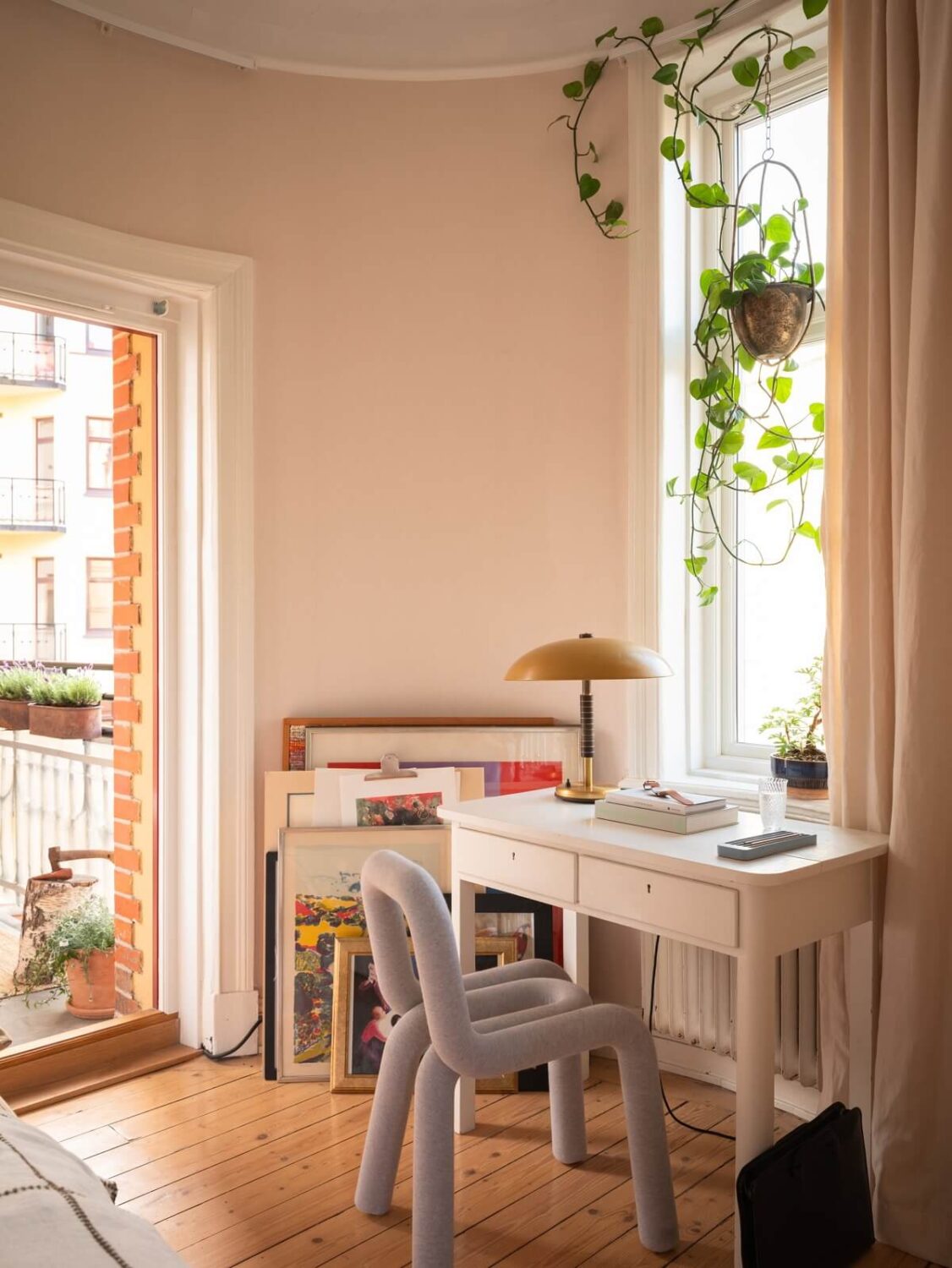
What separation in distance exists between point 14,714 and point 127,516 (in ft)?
2.02

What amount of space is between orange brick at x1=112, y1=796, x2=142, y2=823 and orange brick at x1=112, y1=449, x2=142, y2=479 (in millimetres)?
887

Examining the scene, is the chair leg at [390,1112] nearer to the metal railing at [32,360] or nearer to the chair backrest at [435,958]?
the chair backrest at [435,958]

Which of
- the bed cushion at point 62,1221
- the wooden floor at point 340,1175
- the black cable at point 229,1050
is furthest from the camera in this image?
the black cable at point 229,1050

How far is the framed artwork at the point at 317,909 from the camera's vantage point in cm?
267

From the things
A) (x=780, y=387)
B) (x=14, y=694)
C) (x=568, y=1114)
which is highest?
(x=780, y=387)

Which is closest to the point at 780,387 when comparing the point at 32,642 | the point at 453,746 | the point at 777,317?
the point at 777,317

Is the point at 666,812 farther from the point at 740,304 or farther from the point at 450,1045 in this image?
the point at 740,304

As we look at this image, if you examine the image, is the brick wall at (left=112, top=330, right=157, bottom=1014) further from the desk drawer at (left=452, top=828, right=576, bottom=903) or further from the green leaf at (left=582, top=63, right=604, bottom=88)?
the green leaf at (left=582, top=63, right=604, bottom=88)

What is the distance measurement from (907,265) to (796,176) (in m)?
0.73

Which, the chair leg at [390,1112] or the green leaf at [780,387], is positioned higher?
the green leaf at [780,387]

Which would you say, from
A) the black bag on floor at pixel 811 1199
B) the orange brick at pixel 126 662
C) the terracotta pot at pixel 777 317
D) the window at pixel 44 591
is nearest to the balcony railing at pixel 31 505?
the window at pixel 44 591

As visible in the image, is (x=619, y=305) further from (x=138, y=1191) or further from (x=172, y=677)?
(x=138, y=1191)

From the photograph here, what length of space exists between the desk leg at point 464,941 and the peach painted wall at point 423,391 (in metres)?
0.61

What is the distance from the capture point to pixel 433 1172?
5.90ft
